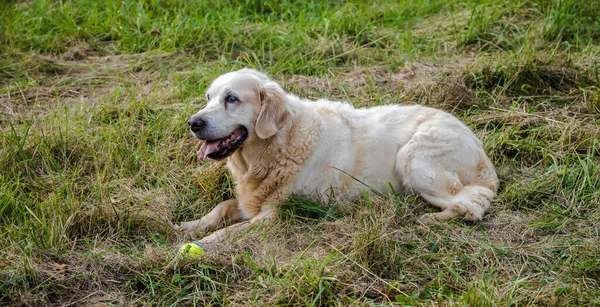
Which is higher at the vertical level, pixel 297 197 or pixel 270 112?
pixel 270 112

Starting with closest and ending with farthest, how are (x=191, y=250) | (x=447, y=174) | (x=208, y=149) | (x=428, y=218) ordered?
(x=191, y=250)
(x=428, y=218)
(x=208, y=149)
(x=447, y=174)

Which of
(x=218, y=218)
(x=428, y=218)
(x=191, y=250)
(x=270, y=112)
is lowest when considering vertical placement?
(x=218, y=218)

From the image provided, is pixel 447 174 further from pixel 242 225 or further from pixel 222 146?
pixel 222 146

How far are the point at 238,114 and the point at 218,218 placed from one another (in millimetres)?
738

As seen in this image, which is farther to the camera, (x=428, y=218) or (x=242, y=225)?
(x=242, y=225)

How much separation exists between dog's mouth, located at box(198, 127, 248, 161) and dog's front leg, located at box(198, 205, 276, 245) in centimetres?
45

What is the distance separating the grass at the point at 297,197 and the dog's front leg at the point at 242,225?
3.8 inches

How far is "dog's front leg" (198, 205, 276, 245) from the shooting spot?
4.34m

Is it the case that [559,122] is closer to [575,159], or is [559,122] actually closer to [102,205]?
→ [575,159]

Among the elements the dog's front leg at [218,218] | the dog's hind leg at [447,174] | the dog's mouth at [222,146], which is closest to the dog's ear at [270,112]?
the dog's mouth at [222,146]

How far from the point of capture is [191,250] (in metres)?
3.97

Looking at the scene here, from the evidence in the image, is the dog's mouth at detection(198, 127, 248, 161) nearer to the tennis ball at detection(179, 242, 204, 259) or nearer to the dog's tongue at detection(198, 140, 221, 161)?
the dog's tongue at detection(198, 140, 221, 161)

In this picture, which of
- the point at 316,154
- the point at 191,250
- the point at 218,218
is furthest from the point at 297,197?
the point at 191,250

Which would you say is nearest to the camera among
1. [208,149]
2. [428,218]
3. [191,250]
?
[191,250]
